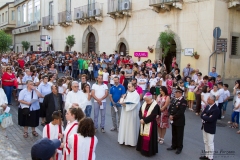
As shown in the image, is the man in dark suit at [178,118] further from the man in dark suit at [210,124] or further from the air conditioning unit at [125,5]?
the air conditioning unit at [125,5]

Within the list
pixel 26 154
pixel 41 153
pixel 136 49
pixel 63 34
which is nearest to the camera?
pixel 41 153

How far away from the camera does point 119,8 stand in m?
21.8

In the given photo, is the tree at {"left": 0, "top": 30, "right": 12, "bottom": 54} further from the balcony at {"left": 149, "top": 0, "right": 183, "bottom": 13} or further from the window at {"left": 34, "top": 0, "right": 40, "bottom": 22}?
the window at {"left": 34, "top": 0, "right": 40, "bottom": 22}

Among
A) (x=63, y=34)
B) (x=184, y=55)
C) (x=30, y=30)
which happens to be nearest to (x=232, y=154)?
(x=184, y=55)

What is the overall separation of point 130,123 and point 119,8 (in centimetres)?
1606

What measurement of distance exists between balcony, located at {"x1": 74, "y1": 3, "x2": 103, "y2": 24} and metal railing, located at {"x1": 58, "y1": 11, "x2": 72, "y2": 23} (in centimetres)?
175

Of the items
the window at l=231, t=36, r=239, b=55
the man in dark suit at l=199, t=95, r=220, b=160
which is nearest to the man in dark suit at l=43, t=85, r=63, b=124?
the man in dark suit at l=199, t=95, r=220, b=160

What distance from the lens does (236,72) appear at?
1730cm

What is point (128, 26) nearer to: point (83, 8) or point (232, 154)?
point (83, 8)

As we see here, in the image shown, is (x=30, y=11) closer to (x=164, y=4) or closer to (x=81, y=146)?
(x=164, y=4)

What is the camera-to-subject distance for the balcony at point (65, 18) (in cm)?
2956

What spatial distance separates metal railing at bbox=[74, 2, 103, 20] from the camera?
2442cm

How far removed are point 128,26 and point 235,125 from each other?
539 inches

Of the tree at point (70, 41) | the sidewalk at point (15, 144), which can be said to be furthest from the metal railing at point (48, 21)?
the sidewalk at point (15, 144)
